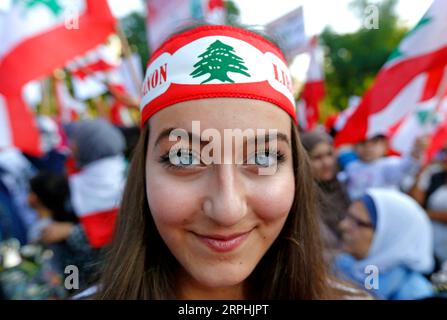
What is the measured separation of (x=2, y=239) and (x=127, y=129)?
5.05 ft

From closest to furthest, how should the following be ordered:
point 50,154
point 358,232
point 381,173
→ point 358,232 → point 381,173 → point 50,154

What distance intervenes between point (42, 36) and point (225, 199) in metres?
2.22

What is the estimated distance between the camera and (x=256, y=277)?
1501 millimetres

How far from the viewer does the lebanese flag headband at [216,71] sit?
1.23 meters

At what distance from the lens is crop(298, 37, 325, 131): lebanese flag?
193 inches

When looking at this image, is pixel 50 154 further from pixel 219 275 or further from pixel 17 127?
pixel 219 275

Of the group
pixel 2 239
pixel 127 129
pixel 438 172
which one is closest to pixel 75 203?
pixel 2 239

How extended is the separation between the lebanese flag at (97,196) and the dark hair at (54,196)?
10cm

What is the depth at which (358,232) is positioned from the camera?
2611mm

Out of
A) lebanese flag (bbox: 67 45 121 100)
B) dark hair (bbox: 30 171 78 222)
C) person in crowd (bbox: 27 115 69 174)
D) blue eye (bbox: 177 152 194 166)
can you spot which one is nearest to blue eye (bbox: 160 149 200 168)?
blue eye (bbox: 177 152 194 166)

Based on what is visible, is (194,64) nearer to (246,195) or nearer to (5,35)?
(246,195)

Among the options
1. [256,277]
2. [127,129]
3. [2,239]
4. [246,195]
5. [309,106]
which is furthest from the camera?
[309,106]

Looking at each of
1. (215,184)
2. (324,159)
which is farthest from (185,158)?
(324,159)

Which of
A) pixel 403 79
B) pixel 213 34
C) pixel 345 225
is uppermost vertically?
pixel 403 79
